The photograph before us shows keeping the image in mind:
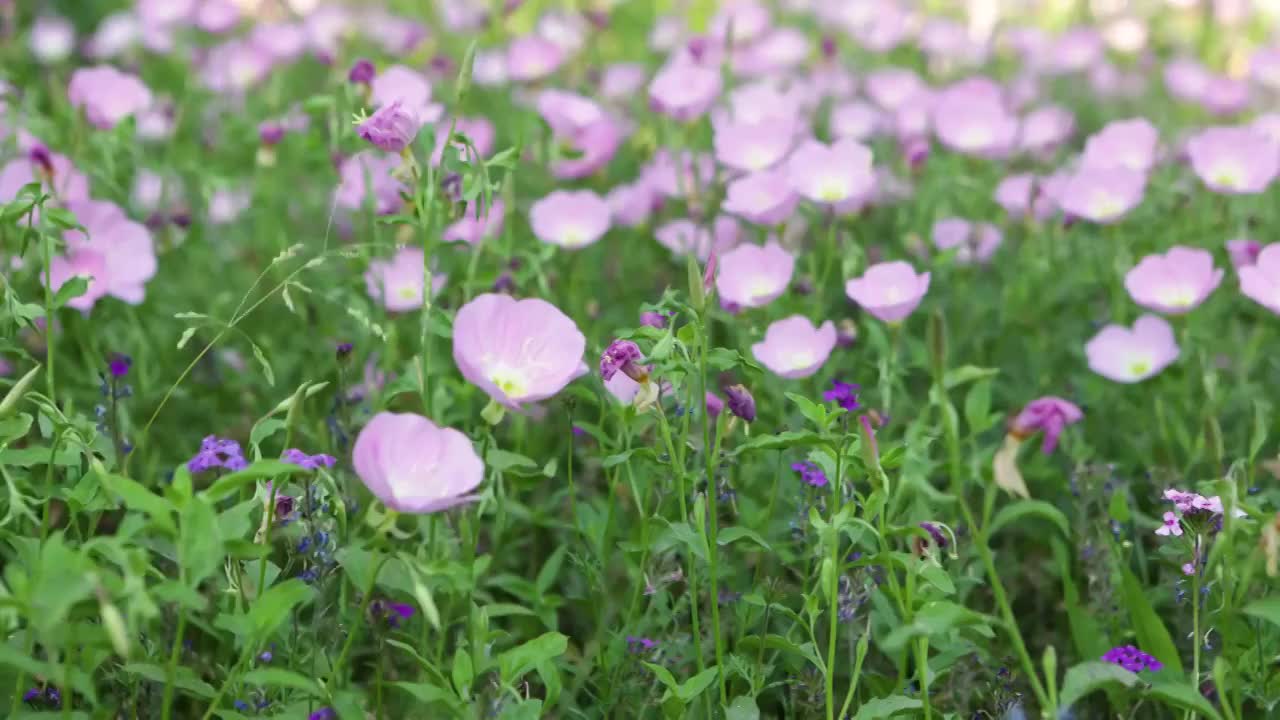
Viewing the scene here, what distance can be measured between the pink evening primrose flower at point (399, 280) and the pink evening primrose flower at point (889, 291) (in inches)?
34.8

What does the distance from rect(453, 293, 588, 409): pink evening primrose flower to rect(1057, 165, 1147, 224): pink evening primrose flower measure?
4.53 feet

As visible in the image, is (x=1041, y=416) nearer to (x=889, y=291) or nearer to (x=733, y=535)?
(x=733, y=535)

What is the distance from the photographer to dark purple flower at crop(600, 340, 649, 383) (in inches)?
64.3

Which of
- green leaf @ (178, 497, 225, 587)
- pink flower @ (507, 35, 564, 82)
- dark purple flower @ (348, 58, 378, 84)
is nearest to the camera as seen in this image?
green leaf @ (178, 497, 225, 587)

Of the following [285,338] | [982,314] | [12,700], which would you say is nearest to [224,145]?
[285,338]

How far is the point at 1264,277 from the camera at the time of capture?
220 cm

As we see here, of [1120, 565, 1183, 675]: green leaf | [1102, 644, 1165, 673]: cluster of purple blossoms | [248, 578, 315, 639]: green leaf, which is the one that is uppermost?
[248, 578, 315, 639]: green leaf

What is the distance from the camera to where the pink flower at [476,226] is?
249 centimetres

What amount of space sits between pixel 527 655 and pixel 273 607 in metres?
0.30

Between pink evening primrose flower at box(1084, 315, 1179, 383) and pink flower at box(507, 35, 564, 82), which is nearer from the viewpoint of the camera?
pink evening primrose flower at box(1084, 315, 1179, 383)

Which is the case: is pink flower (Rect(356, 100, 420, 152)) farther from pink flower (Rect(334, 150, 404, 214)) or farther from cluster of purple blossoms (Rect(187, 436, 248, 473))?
pink flower (Rect(334, 150, 404, 214))

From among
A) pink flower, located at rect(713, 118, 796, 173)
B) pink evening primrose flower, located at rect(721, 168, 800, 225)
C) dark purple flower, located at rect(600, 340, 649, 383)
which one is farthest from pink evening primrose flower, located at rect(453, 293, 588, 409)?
pink flower, located at rect(713, 118, 796, 173)

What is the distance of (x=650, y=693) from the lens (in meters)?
1.79

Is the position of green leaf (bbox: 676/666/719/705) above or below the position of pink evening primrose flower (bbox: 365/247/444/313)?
below
